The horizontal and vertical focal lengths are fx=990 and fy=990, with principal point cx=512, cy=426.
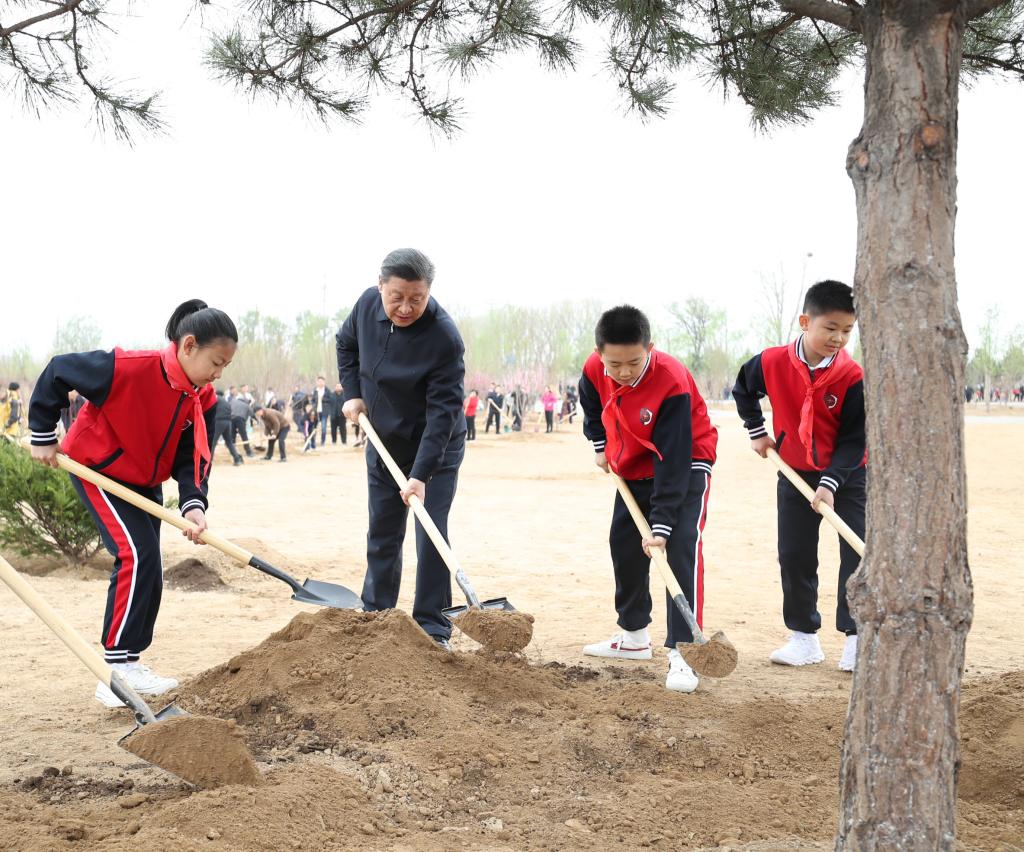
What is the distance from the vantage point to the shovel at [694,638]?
368 centimetres

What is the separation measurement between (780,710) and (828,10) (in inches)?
90.8

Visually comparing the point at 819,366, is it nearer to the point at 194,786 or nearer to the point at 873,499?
the point at 873,499

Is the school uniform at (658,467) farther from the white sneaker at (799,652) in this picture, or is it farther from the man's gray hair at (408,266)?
the man's gray hair at (408,266)

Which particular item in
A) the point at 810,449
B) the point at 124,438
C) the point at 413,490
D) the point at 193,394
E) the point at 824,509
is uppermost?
the point at 193,394

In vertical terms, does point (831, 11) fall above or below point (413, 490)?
above

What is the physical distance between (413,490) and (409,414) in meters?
0.44

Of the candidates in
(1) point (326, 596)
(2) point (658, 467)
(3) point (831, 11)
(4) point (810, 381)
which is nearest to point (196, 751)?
(1) point (326, 596)

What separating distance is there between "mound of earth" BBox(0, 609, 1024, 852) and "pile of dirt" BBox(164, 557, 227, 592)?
9.64 ft

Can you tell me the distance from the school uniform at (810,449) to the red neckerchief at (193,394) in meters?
2.52

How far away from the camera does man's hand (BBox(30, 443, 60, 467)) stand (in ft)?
12.3

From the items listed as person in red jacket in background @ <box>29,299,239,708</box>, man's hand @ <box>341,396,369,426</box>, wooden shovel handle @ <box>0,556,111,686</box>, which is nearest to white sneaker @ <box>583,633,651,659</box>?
man's hand @ <box>341,396,369,426</box>

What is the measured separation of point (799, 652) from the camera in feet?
15.2

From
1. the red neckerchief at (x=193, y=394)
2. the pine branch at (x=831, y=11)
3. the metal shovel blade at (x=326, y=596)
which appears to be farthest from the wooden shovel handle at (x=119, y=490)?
the pine branch at (x=831, y=11)

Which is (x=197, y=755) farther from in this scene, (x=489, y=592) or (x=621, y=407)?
(x=489, y=592)
